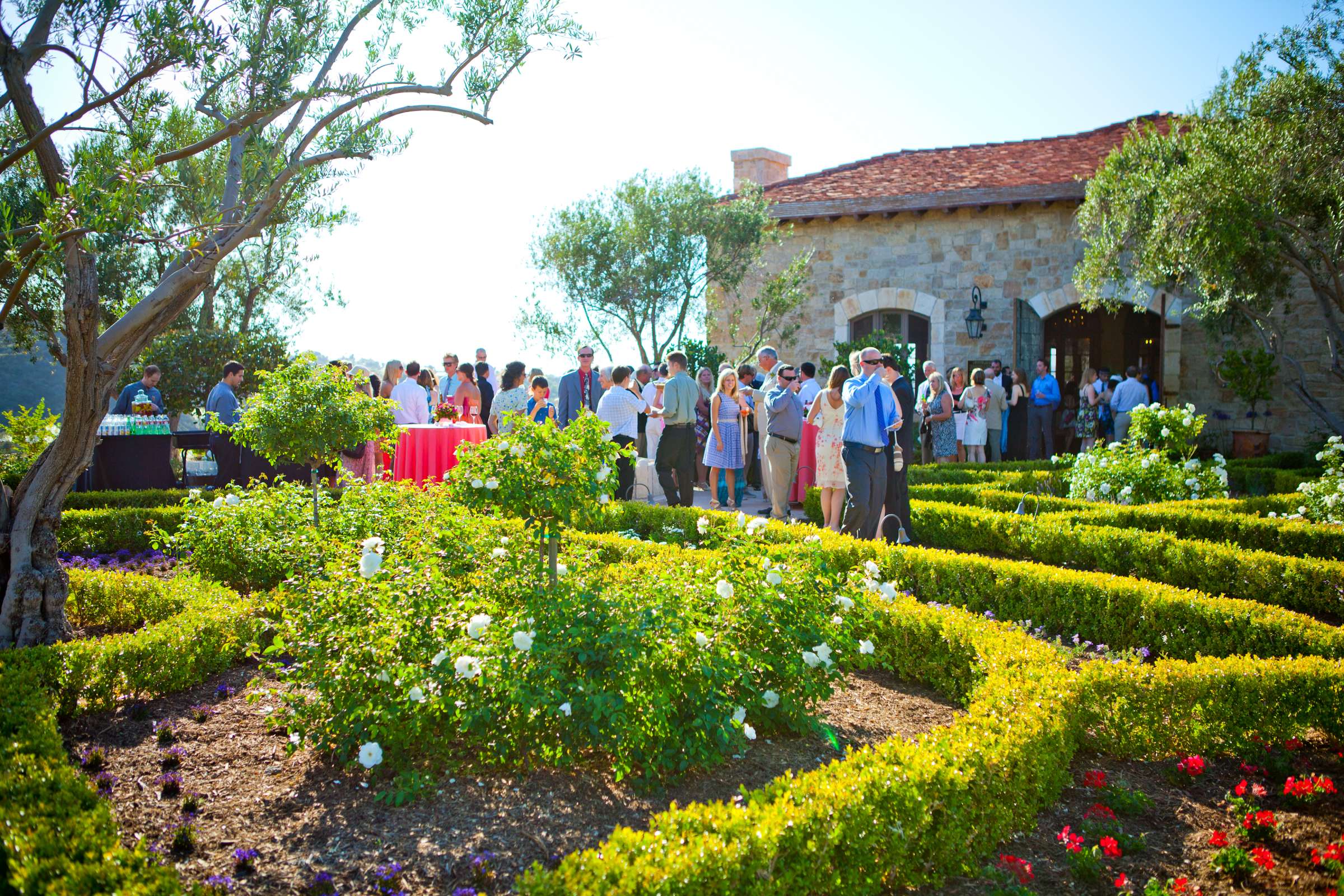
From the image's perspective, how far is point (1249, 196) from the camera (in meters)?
11.7

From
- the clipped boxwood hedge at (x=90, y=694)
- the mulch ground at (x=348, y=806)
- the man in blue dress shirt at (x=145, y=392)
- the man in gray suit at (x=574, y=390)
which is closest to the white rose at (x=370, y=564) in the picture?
the mulch ground at (x=348, y=806)

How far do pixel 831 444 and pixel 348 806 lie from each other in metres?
5.51

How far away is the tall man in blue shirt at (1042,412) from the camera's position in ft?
47.6

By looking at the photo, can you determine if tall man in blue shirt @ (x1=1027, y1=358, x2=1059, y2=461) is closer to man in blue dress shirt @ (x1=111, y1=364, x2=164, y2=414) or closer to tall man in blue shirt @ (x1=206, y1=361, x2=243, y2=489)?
tall man in blue shirt @ (x1=206, y1=361, x2=243, y2=489)

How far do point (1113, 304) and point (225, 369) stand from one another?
13.4m

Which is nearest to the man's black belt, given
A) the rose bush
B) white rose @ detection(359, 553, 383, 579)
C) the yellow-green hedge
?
the yellow-green hedge

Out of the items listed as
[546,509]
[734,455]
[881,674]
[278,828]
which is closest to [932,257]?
[734,455]

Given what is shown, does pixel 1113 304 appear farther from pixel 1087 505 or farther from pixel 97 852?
pixel 97 852

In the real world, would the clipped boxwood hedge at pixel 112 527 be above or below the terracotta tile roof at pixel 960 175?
below

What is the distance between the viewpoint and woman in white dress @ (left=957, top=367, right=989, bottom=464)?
13.2 metres

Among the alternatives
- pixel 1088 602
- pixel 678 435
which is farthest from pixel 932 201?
pixel 1088 602

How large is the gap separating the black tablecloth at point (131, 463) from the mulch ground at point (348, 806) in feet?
21.7

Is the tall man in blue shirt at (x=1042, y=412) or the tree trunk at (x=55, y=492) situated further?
the tall man in blue shirt at (x=1042, y=412)

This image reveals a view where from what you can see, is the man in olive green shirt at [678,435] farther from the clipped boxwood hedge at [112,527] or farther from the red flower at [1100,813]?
the red flower at [1100,813]
